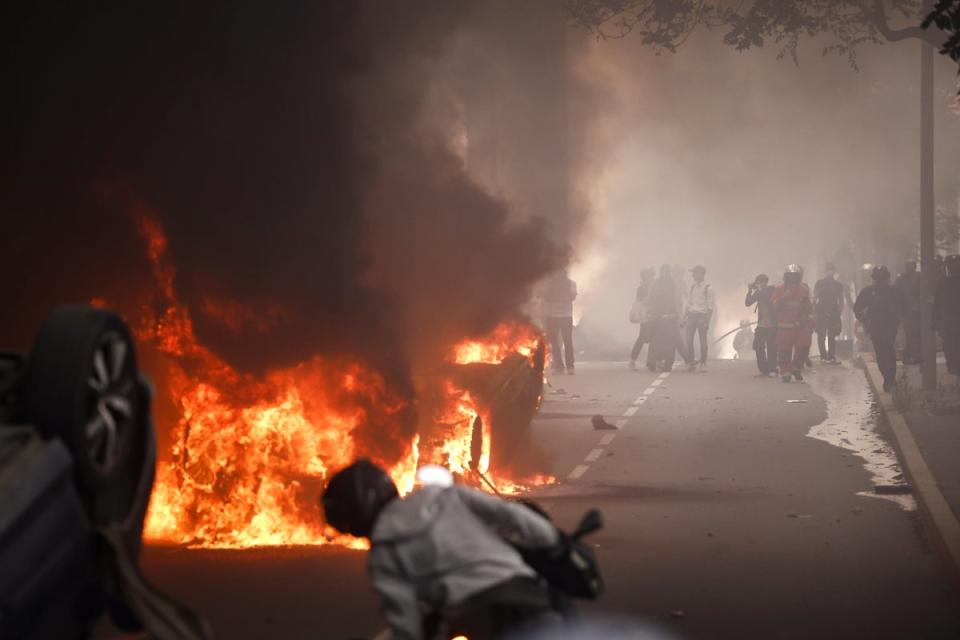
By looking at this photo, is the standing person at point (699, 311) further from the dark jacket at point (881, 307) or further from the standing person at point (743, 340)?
the standing person at point (743, 340)

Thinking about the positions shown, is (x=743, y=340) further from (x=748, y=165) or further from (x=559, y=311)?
(x=748, y=165)

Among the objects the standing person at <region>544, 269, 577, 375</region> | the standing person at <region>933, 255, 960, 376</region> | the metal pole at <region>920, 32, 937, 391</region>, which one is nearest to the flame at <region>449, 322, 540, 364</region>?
the metal pole at <region>920, 32, 937, 391</region>

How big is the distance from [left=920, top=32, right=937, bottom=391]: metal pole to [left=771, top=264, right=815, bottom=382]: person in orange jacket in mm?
3461

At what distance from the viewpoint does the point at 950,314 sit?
88.9 feet

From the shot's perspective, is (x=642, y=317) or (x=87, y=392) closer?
(x=87, y=392)

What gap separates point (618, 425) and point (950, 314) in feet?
26.0

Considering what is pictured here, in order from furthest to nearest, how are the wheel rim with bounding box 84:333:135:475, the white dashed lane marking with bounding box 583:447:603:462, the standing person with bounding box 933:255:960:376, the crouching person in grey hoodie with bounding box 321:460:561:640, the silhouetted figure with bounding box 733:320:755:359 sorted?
the silhouetted figure with bounding box 733:320:755:359, the standing person with bounding box 933:255:960:376, the white dashed lane marking with bounding box 583:447:603:462, the wheel rim with bounding box 84:333:135:475, the crouching person in grey hoodie with bounding box 321:460:561:640

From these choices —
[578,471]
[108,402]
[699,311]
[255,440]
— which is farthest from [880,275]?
[108,402]

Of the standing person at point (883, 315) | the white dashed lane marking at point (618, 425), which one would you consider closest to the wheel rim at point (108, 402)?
the white dashed lane marking at point (618, 425)

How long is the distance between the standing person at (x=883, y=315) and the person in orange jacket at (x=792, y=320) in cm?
311

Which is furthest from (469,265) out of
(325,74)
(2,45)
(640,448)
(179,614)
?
(179,614)

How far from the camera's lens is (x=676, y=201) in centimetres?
6994

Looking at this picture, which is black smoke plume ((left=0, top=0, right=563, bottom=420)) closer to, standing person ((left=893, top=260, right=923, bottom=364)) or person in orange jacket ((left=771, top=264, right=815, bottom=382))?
person in orange jacket ((left=771, top=264, right=815, bottom=382))

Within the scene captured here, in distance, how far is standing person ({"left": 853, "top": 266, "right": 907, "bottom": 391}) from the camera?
25.0m
